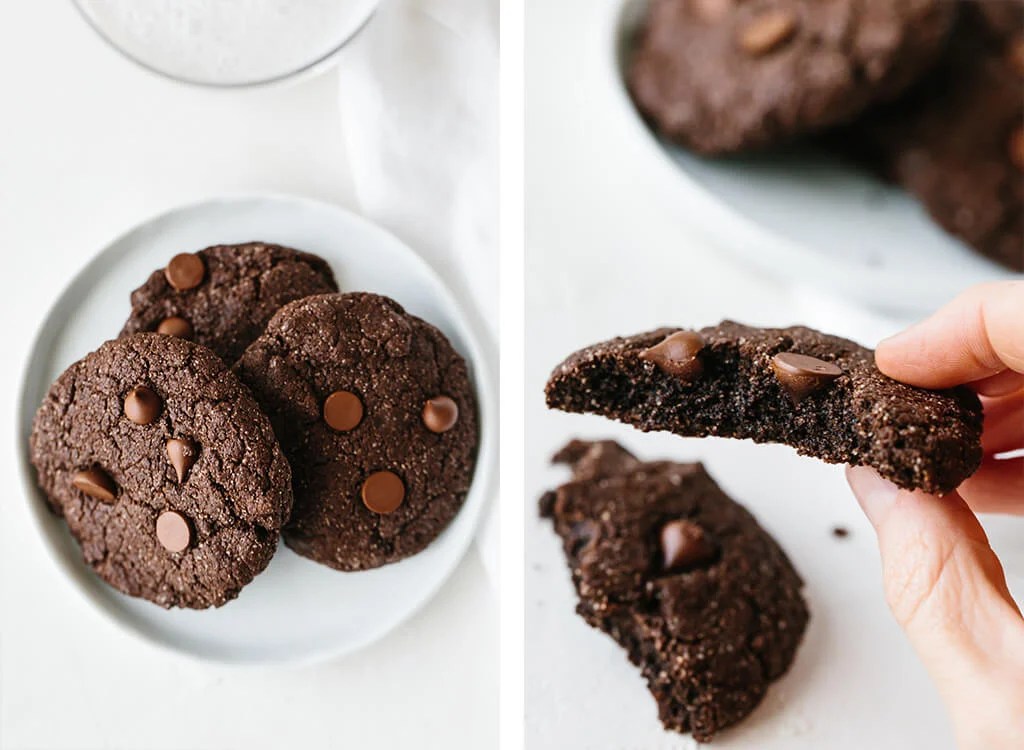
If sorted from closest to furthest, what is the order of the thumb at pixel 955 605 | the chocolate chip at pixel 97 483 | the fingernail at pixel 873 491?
the thumb at pixel 955 605
the fingernail at pixel 873 491
the chocolate chip at pixel 97 483

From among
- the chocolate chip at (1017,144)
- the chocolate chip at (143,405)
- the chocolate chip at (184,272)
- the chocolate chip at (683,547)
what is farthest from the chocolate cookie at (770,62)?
the chocolate chip at (143,405)

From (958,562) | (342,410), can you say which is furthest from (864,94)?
(342,410)

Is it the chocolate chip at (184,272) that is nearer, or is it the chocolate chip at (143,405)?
the chocolate chip at (143,405)

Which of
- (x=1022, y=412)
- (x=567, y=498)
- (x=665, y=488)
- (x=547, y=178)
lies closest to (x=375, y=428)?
(x=567, y=498)

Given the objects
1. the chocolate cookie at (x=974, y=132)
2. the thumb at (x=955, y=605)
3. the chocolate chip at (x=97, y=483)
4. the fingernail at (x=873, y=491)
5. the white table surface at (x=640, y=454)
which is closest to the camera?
the thumb at (x=955, y=605)

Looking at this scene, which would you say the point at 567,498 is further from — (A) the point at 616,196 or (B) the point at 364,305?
(A) the point at 616,196

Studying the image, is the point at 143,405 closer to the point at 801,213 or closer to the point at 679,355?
the point at 679,355

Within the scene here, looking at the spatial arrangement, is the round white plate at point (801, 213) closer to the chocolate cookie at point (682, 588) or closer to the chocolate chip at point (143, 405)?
the chocolate cookie at point (682, 588)
